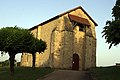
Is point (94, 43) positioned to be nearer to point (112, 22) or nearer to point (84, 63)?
point (84, 63)

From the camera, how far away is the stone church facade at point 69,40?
4028cm

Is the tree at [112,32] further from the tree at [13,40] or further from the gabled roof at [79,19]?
the gabled roof at [79,19]

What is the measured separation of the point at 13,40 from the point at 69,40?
15.5 m

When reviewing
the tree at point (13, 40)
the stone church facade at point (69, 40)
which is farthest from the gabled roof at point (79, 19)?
the tree at point (13, 40)

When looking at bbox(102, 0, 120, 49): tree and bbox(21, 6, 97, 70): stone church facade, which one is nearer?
bbox(102, 0, 120, 49): tree

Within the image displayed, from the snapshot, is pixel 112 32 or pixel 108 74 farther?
pixel 108 74

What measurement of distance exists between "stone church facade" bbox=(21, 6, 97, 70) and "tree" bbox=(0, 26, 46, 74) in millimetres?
12197

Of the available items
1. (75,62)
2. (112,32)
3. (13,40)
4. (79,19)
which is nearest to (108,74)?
(112,32)

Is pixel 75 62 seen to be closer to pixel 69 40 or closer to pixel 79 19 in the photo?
pixel 69 40

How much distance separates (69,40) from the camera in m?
41.0

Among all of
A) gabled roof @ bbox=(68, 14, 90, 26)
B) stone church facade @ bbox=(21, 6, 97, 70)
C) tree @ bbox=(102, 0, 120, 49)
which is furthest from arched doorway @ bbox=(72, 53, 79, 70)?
tree @ bbox=(102, 0, 120, 49)

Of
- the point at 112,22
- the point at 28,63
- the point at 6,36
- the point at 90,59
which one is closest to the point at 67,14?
the point at 90,59

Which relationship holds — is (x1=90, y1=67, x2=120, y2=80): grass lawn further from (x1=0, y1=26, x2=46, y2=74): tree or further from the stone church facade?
the stone church facade

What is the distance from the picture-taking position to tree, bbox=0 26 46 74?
27.1 meters
